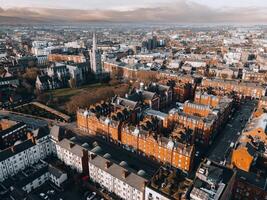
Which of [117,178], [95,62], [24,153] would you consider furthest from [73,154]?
[95,62]

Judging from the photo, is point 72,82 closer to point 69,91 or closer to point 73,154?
point 69,91

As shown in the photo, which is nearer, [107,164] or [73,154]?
[107,164]

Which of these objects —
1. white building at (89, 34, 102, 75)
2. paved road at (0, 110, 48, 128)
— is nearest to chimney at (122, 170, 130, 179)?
paved road at (0, 110, 48, 128)

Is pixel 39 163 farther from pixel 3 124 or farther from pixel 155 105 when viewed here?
pixel 155 105

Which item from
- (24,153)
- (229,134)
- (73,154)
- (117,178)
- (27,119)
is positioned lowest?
(27,119)


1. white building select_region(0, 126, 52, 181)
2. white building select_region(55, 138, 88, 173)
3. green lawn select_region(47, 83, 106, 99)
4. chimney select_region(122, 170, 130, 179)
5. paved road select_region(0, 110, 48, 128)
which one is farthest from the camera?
green lawn select_region(47, 83, 106, 99)

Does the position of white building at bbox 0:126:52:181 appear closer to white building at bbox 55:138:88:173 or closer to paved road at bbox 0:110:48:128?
white building at bbox 55:138:88:173

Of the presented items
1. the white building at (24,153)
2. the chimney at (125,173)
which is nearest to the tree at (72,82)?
the white building at (24,153)

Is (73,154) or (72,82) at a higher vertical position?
(72,82)

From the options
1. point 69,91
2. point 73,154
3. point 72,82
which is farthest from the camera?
point 72,82
